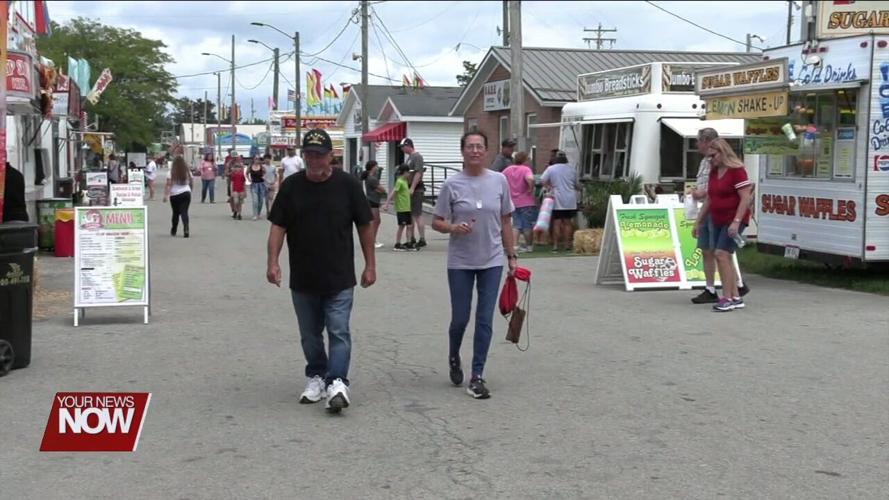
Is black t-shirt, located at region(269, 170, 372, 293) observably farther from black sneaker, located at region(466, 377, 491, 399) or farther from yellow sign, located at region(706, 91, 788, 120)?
yellow sign, located at region(706, 91, 788, 120)

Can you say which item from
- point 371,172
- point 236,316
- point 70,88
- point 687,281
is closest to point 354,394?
point 236,316

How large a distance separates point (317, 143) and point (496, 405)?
2109mm

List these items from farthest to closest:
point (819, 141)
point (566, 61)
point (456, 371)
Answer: point (566, 61)
point (819, 141)
point (456, 371)

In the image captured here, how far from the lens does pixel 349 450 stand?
19.9 ft

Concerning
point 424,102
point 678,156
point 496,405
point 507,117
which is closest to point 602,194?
point 678,156

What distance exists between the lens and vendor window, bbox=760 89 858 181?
12664 millimetres

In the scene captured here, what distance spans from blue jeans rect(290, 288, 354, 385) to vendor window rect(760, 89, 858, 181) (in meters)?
7.94

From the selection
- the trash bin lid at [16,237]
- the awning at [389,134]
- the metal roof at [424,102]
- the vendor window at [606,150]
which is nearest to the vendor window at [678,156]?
the vendor window at [606,150]

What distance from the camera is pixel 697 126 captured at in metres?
18.5

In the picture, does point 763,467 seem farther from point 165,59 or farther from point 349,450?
point 165,59

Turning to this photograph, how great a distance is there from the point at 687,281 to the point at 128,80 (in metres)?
48.2

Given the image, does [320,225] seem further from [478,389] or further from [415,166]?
[415,166]

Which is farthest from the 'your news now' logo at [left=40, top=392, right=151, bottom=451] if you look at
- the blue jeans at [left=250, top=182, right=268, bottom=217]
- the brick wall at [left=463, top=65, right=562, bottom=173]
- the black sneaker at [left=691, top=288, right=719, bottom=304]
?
the blue jeans at [left=250, top=182, right=268, bottom=217]

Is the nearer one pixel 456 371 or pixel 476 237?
pixel 476 237
